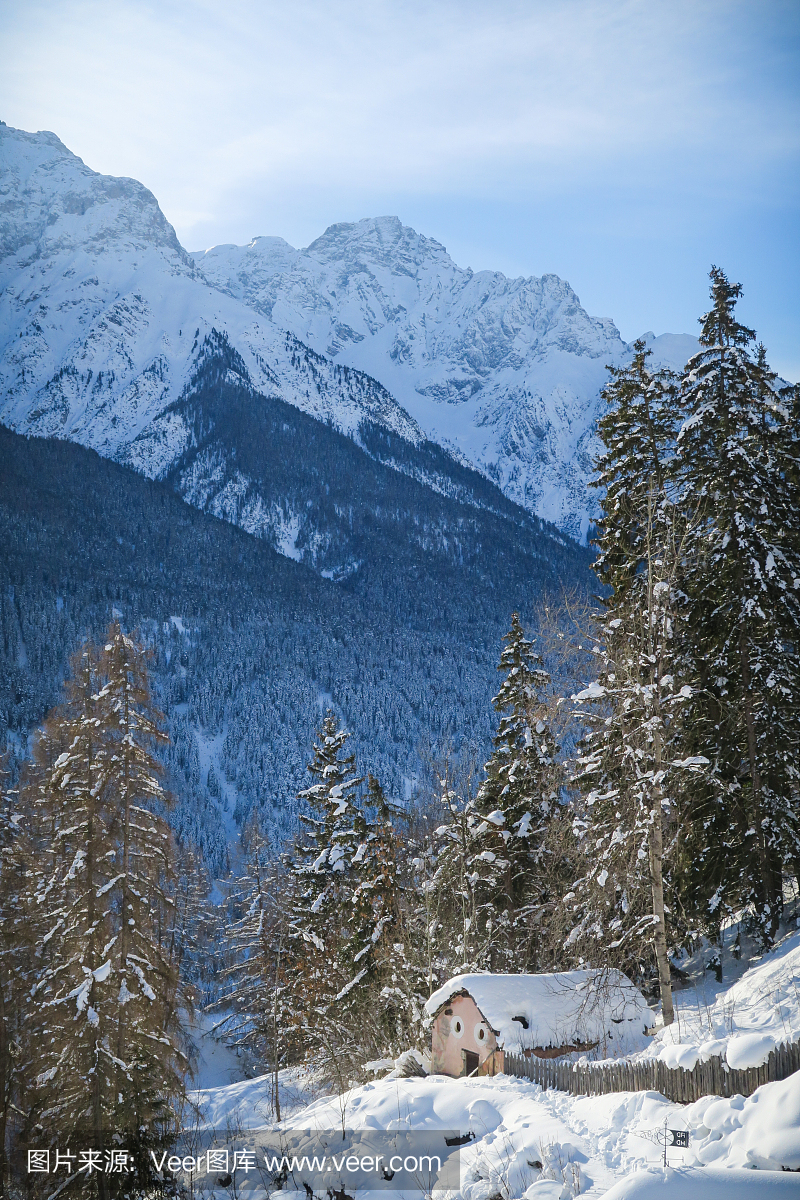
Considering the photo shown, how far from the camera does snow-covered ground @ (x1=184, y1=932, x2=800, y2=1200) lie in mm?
7406

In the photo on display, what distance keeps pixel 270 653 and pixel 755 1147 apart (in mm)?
179156

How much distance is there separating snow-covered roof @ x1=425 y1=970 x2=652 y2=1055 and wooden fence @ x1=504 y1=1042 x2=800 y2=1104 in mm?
3889

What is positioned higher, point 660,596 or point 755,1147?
point 660,596

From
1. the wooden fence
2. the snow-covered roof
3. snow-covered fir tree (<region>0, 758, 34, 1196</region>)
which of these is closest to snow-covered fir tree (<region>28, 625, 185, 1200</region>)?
snow-covered fir tree (<region>0, 758, 34, 1196</region>)

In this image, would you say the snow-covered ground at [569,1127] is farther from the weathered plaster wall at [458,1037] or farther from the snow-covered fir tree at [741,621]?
the snow-covered fir tree at [741,621]

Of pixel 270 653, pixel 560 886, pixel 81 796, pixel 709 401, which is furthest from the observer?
pixel 270 653

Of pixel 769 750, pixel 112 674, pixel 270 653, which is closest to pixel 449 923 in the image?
pixel 769 750

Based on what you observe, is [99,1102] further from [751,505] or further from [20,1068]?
[751,505]

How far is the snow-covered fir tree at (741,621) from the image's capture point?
55.1 ft

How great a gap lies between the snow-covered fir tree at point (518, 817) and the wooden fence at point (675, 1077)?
31.4 feet

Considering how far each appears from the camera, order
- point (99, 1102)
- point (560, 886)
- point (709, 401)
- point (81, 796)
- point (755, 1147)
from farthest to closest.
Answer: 1. point (560, 886)
2. point (709, 401)
3. point (81, 796)
4. point (99, 1102)
5. point (755, 1147)

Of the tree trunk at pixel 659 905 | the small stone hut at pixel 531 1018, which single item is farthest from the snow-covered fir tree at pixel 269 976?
the tree trunk at pixel 659 905

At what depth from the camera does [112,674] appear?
16172mm

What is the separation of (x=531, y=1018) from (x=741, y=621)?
9.51 metres
